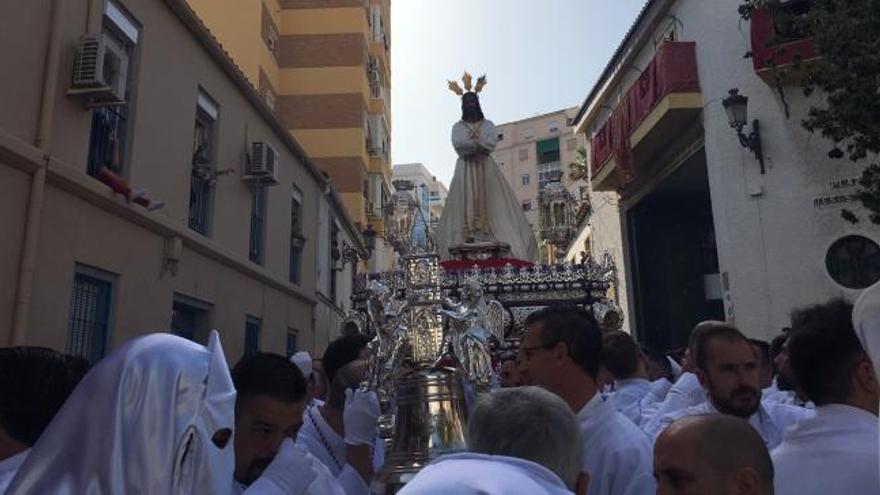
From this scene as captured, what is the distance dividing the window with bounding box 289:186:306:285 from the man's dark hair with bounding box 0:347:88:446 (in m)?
13.0

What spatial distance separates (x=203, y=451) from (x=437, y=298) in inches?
44.3

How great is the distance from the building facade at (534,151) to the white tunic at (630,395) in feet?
151

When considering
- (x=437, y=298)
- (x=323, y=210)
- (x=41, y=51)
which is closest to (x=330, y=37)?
(x=323, y=210)

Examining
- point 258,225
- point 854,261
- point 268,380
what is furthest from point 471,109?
point 268,380

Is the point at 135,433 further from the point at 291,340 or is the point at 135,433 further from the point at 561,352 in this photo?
the point at 291,340

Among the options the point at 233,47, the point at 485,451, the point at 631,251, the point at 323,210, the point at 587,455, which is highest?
the point at 233,47

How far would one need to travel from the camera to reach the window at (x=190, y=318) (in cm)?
944

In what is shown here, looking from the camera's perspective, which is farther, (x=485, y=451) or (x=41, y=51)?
(x=41, y=51)

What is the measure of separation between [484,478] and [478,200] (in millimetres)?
11150

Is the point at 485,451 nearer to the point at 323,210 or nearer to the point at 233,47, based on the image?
the point at 323,210

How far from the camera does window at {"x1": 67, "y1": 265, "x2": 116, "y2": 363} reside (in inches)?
277

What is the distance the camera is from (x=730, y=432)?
6.03 ft

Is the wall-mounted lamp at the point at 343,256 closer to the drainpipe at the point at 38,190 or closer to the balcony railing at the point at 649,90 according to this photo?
the balcony railing at the point at 649,90

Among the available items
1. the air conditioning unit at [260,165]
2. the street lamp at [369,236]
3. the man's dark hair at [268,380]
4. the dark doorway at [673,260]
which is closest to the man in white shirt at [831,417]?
the man's dark hair at [268,380]
